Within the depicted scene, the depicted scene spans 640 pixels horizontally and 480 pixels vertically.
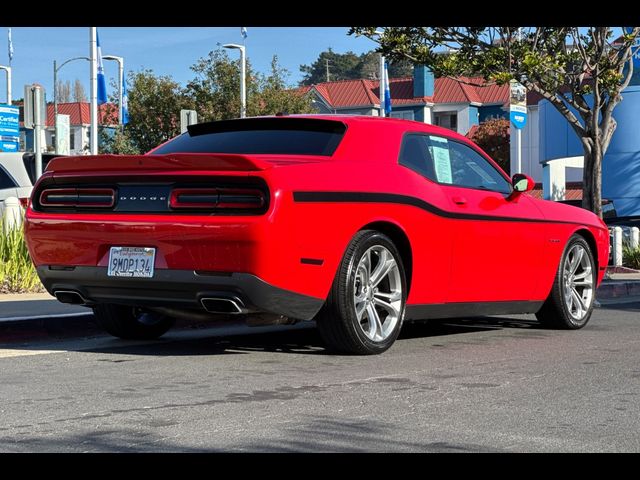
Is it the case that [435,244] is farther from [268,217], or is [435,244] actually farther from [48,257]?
[48,257]

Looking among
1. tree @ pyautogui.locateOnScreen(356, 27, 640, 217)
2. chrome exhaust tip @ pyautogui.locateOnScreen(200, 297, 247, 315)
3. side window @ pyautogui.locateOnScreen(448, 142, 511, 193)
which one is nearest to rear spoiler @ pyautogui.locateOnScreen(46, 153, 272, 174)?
chrome exhaust tip @ pyautogui.locateOnScreen(200, 297, 247, 315)

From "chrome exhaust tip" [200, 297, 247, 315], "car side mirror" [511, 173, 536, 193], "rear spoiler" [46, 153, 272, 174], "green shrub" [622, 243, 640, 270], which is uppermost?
"rear spoiler" [46, 153, 272, 174]

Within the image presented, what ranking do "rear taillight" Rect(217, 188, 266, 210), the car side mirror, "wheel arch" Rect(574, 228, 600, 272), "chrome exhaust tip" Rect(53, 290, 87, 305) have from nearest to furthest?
"rear taillight" Rect(217, 188, 266, 210), "chrome exhaust tip" Rect(53, 290, 87, 305), the car side mirror, "wheel arch" Rect(574, 228, 600, 272)

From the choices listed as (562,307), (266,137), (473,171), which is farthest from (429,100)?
(266,137)

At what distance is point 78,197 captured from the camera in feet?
23.6

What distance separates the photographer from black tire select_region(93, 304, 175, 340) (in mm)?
8094

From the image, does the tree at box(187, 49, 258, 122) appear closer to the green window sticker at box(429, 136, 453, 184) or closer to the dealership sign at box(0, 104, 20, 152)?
the dealership sign at box(0, 104, 20, 152)

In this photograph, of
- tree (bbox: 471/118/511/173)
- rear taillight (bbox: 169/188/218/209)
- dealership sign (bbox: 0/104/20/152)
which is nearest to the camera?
rear taillight (bbox: 169/188/218/209)

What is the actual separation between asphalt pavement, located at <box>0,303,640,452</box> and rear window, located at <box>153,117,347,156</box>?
1338 mm

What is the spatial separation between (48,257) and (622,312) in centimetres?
626

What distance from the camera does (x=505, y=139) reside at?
65.2 metres

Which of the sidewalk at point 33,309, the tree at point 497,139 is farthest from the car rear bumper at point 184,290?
the tree at point 497,139

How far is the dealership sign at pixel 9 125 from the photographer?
38.2 m
